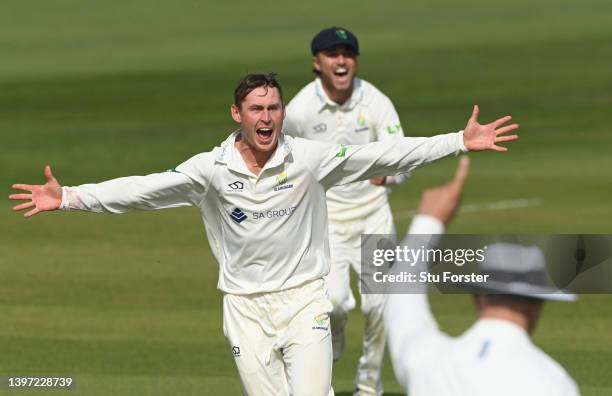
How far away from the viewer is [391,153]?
8.02m

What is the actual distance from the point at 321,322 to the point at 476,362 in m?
3.73

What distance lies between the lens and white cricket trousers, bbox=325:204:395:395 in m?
10.6

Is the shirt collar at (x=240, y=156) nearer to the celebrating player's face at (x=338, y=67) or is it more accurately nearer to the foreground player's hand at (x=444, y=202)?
the celebrating player's face at (x=338, y=67)

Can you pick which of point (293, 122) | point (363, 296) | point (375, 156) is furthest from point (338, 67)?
point (375, 156)

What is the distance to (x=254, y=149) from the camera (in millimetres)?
8078

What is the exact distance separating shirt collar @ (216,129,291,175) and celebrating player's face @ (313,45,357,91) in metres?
2.84

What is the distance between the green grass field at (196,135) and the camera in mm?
12117

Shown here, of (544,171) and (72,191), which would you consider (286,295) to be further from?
(544,171)

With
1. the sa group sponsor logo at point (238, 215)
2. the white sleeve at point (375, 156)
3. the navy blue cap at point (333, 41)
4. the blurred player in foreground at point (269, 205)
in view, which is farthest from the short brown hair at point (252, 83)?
the navy blue cap at point (333, 41)

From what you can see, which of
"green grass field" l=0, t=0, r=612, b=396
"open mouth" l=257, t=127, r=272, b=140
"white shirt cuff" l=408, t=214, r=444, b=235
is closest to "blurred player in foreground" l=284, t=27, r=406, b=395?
"green grass field" l=0, t=0, r=612, b=396

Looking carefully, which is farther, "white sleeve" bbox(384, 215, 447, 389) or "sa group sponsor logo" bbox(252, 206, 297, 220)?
"sa group sponsor logo" bbox(252, 206, 297, 220)

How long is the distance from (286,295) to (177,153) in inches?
582

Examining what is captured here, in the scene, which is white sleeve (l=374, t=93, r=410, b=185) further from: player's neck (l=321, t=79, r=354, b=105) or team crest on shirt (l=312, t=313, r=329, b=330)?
team crest on shirt (l=312, t=313, r=329, b=330)

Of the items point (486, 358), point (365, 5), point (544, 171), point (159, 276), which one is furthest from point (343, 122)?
point (365, 5)
